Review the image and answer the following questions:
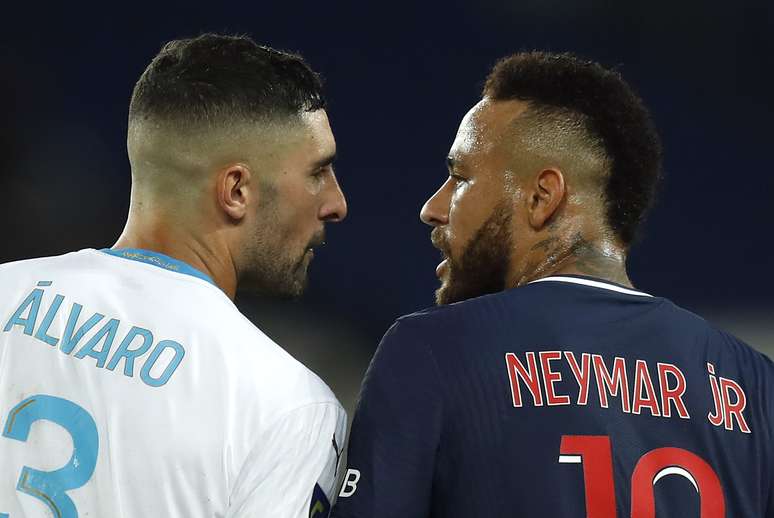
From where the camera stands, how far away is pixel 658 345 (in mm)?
1599

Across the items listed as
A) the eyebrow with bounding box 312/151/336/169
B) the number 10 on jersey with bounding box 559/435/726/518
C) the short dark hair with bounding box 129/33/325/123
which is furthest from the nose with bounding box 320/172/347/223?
the number 10 on jersey with bounding box 559/435/726/518

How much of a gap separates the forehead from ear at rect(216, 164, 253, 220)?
0.43 metres

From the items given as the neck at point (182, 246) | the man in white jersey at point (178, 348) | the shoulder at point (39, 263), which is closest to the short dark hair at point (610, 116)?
the man in white jersey at point (178, 348)

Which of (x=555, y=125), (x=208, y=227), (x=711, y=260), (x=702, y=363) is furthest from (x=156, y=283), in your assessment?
(x=711, y=260)

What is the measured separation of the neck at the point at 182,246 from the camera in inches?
63.1

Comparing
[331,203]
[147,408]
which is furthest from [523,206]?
[147,408]

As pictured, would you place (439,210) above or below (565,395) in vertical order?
above

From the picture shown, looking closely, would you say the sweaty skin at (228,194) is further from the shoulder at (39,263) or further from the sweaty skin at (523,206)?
the sweaty skin at (523,206)

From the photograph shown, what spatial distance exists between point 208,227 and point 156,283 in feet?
0.58

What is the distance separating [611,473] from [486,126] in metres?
0.68

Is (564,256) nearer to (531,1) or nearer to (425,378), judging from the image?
(425,378)

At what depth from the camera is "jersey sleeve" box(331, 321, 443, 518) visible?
59.4 inches

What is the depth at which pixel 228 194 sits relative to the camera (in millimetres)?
1654

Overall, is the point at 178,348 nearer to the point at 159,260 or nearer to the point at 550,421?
the point at 159,260
